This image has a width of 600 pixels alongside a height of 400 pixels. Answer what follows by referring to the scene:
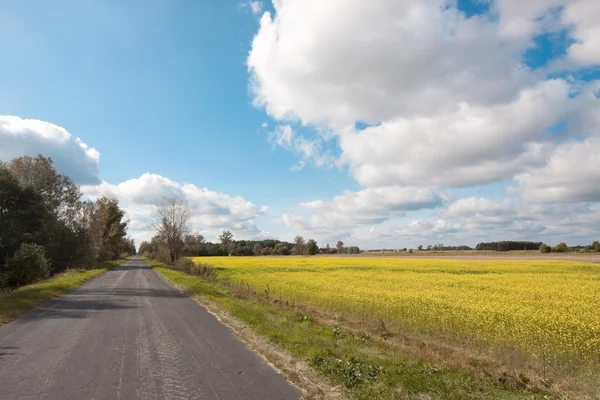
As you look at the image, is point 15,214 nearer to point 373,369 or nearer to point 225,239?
point 373,369

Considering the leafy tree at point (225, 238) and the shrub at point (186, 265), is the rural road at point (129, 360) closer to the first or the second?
the shrub at point (186, 265)

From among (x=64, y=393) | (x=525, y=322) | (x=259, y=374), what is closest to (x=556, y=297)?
(x=525, y=322)

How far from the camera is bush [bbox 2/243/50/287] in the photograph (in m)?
26.0

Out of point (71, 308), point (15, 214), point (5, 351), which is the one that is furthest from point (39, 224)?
point (5, 351)

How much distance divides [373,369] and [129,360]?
5.02 m

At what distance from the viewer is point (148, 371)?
6.60 meters

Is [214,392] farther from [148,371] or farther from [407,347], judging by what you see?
[407,347]

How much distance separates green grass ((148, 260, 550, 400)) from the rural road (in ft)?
3.30

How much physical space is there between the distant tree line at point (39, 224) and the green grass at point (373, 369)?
2415cm

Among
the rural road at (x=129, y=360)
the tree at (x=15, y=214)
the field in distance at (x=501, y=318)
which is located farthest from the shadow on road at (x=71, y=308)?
the tree at (x=15, y=214)

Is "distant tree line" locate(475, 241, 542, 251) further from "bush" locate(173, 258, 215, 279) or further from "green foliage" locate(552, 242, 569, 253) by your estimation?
"bush" locate(173, 258, 215, 279)

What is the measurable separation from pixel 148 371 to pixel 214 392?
179cm

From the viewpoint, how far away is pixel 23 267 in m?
26.5

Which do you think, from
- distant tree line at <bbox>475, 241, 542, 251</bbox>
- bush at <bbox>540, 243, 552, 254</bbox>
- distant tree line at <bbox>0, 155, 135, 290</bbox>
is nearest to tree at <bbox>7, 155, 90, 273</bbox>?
distant tree line at <bbox>0, 155, 135, 290</bbox>
